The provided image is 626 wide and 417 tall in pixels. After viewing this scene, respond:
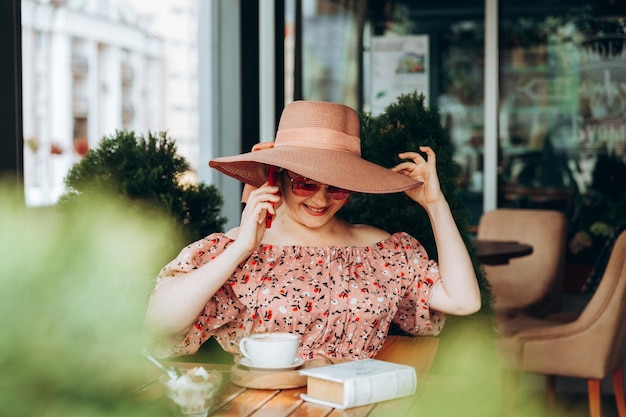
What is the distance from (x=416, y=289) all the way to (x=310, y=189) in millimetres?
400

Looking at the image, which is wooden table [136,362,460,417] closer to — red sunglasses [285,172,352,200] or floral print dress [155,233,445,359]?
floral print dress [155,233,445,359]

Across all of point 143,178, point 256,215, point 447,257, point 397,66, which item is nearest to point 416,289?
point 447,257

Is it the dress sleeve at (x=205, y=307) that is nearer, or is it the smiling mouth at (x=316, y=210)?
the dress sleeve at (x=205, y=307)

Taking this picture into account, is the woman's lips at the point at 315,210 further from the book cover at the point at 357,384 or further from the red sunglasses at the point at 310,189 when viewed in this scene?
the book cover at the point at 357,384

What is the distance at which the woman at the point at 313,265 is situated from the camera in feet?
6.33

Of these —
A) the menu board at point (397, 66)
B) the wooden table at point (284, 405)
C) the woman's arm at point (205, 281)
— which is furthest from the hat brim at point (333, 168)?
the menu board at point (397, 66)

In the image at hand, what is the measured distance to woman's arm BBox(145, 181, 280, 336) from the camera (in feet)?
6.21

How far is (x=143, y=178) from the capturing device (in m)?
2.63

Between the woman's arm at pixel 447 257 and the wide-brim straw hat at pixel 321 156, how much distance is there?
9 cm

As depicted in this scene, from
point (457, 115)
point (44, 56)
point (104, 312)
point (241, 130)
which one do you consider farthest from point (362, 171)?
point (44, 56)

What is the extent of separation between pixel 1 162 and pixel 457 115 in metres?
5.65

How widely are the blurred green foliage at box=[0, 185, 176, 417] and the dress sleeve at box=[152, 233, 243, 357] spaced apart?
1418 mm

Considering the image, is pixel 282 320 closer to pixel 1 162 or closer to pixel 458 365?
pixel 1 162

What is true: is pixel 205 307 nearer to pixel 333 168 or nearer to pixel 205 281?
pixel 205 281
